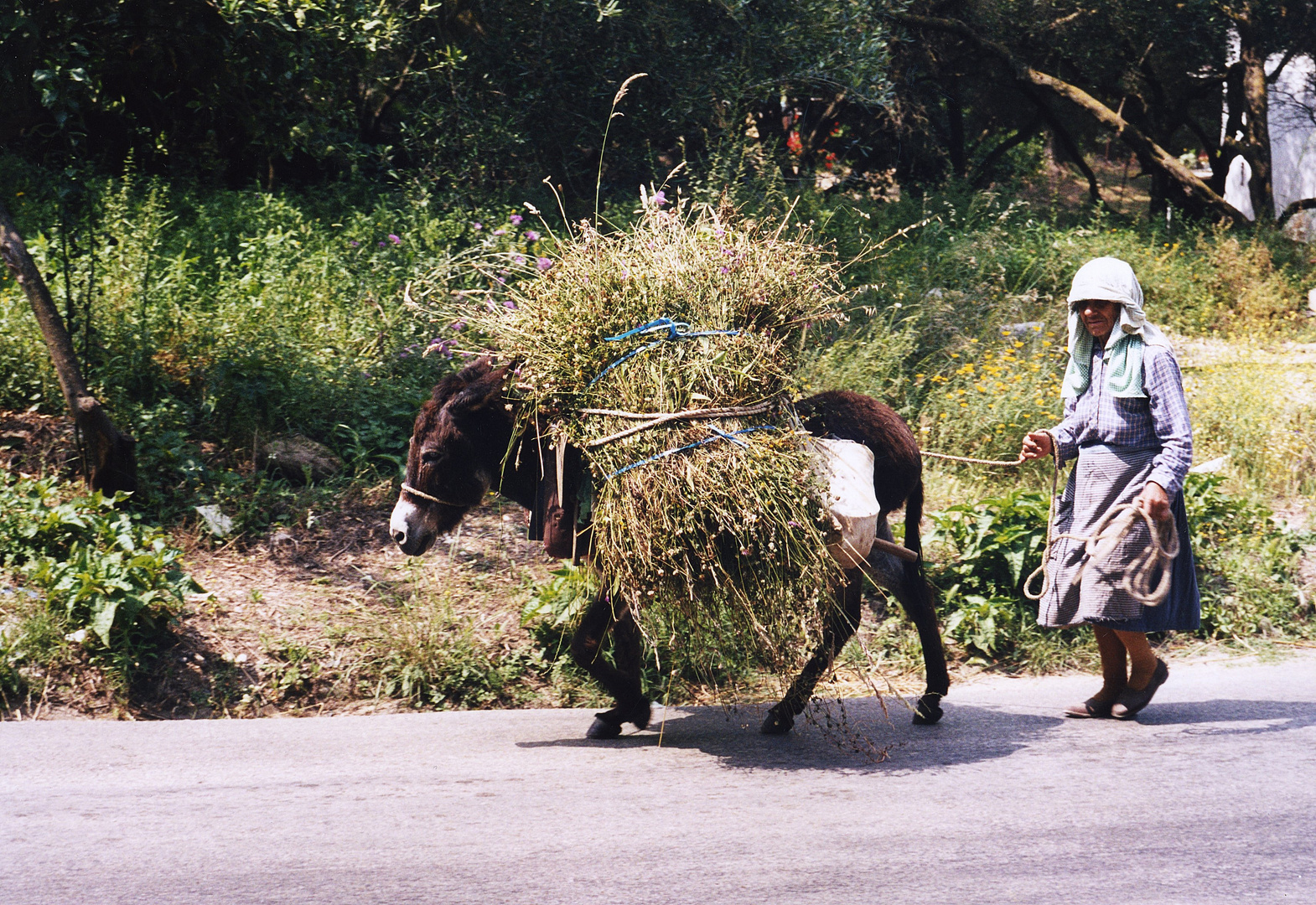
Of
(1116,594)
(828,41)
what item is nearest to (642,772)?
(1116,594)

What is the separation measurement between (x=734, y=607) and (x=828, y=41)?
737 centimetres

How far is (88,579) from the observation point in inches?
182

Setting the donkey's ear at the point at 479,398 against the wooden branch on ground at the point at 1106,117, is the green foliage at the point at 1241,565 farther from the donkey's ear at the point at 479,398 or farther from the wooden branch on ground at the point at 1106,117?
the wooden branch on ground at the point at 1106,117

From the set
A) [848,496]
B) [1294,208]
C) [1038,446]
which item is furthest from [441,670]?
[1294,208]

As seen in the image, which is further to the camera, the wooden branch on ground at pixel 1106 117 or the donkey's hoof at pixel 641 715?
the wooden branch on ground at pixel 1106 117

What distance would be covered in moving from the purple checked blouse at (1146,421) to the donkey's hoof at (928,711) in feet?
3.83

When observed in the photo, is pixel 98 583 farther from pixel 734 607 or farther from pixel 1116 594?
pixel 1116 594

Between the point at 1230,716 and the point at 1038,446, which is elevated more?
the point at 1038,446

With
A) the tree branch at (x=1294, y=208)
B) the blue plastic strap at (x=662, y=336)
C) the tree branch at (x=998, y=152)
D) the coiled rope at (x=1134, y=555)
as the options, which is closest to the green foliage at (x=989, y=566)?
the coiled rope at (x=1134, y=555)

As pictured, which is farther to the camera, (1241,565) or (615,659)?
(1241,565)

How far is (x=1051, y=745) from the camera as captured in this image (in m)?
4.18

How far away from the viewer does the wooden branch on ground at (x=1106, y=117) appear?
43.0 ft

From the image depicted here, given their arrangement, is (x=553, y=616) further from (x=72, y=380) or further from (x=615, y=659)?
(x=72, y=380)

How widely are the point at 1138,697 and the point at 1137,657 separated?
0.57ft
